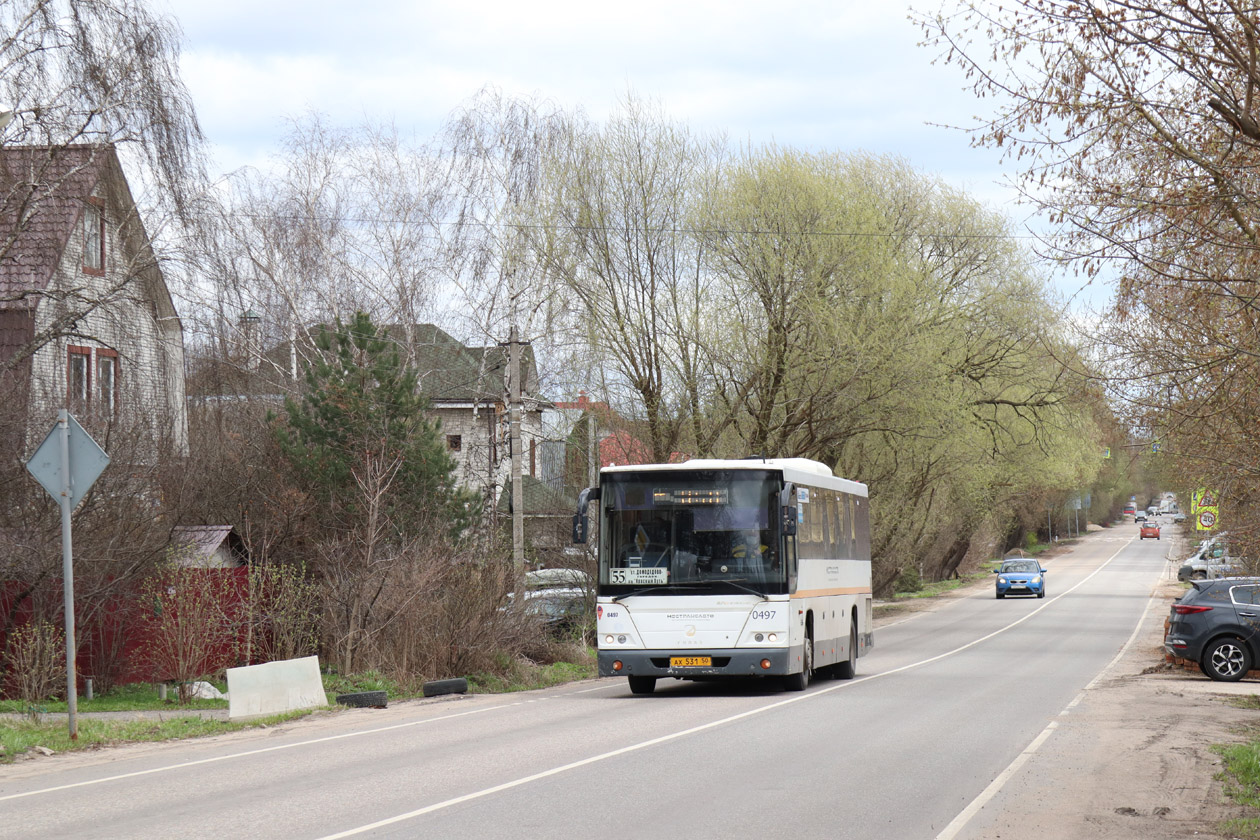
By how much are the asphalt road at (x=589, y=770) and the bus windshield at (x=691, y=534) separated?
65.2 inches

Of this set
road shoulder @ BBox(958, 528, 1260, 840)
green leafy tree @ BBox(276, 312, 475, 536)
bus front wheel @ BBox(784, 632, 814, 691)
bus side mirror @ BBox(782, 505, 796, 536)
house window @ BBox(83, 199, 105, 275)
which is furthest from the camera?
green leafy tree @ BBox(276, 312, 475, 536)

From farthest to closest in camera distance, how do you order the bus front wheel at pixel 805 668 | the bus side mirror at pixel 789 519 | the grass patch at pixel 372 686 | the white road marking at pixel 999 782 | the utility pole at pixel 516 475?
1. the utility pole at pixel 516 475
2. the grass patch at pixel 372 686
3. the bus front wheel at pixel 805 668
4. the bus side mirror at pixel 789 519
5. the white road marking at pixel 999 782

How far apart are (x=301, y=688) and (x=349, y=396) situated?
960 cm

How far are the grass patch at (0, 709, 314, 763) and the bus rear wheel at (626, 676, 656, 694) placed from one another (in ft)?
16.6

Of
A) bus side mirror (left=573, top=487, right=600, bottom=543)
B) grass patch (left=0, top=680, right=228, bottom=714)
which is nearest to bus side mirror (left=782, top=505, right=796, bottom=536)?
bus side mirror (left=573, top=487, right=600, bottom=543)

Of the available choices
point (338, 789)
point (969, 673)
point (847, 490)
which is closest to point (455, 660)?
point (847, 490)

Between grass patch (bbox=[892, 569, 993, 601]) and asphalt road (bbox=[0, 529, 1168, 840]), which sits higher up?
asphalt road (bbox=[0, 529, 1168, 840])

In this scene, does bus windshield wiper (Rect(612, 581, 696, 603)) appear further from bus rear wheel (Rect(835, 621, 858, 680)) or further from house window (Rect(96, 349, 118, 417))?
house window (Rect(96, 349, 118, 417))

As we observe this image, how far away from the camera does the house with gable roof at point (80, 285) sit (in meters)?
17.7

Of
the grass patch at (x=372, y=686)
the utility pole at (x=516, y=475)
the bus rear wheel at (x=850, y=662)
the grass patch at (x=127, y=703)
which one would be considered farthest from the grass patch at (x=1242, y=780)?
the utility pole at (x=516, y=475)

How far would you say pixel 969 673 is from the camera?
23.8 meters

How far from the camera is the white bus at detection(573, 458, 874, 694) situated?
18.4 meters

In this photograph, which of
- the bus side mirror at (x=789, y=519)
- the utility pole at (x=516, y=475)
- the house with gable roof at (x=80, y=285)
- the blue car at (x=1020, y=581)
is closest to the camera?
the house with gable roof at (x=80, y=285)

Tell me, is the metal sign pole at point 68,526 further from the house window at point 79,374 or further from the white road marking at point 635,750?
the house window at point 79,374
